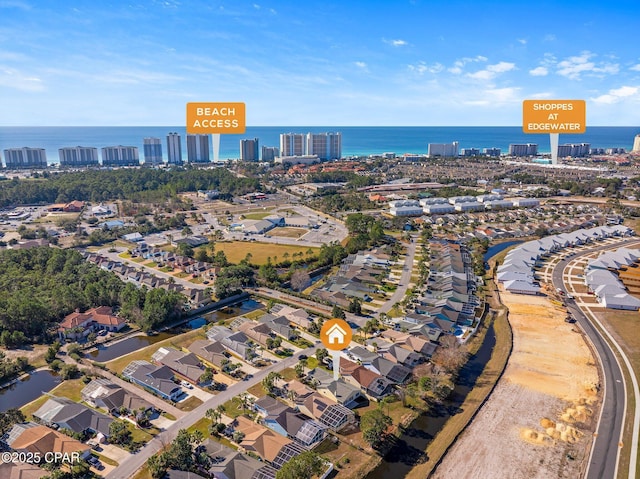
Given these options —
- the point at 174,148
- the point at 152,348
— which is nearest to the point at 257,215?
the point at 152,348

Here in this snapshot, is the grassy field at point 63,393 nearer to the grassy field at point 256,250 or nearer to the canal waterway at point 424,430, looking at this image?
the canal waterway at point 424,430

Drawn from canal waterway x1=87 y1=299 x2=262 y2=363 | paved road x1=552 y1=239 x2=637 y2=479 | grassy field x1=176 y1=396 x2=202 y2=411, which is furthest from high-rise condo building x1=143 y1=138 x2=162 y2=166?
paved road x1=552 y1=239 x2=637 y2=479

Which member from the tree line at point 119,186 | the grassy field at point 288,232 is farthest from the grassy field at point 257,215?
the tree line at point 119,186

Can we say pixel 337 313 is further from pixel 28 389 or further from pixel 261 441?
pixel 28 389

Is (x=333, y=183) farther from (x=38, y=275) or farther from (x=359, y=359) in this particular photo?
(x=359, y=359)

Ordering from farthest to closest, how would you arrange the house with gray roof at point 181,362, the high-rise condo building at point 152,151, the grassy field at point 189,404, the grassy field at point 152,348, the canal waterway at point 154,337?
1. the high-rise condo building at point 152,151
2. the canal waterway at point 154,337
3. the grassy field at point 152,348
4. the house with gray roof at point 181,362
5. the grassy field at point 189,404

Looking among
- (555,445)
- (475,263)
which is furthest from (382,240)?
(555,445)

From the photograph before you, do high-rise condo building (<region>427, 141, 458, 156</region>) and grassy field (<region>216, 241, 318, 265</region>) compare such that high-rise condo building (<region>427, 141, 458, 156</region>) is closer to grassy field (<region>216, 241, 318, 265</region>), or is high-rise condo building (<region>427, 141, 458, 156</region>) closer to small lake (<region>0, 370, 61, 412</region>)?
grassy field (<region>216, 241, 318, 265</region>)
